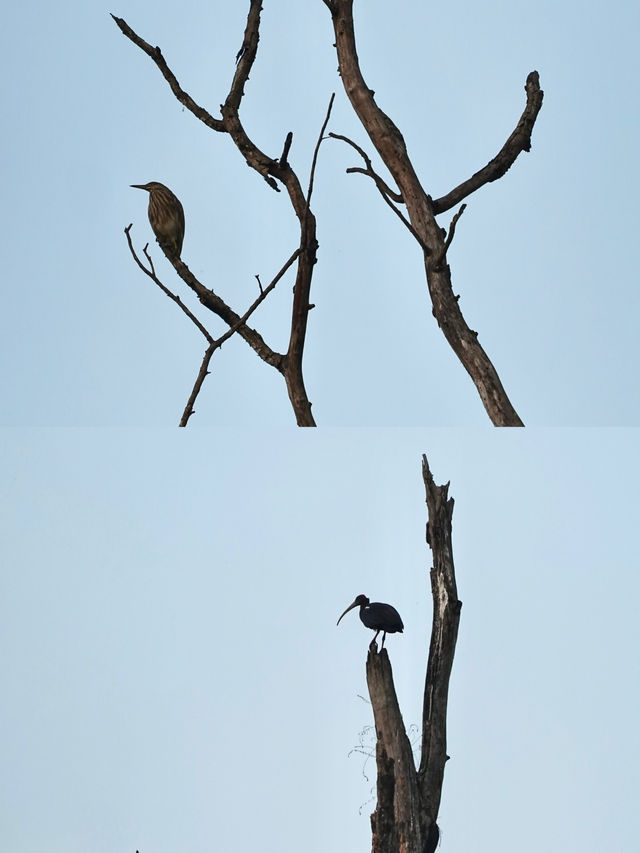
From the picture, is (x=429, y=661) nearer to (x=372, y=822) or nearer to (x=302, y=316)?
(x=372, y=822)

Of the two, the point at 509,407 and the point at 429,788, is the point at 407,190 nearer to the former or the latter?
the point at 509,407

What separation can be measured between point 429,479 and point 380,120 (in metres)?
1.02

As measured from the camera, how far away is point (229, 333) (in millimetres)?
2887

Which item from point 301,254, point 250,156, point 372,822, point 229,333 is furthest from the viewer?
point 250,156

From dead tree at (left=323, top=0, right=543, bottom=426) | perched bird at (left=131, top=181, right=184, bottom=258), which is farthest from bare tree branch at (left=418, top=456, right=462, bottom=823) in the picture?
perched bird at (left=131, top=181, right=184, bottom=258)

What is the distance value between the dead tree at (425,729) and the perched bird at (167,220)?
1.01 m

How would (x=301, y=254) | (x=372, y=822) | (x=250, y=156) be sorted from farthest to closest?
(x=250, y=156), (x=301, y=254), (x=372, y=822)

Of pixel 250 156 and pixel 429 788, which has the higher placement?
pixel 250 156

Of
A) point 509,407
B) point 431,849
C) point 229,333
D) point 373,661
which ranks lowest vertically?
point 431,849

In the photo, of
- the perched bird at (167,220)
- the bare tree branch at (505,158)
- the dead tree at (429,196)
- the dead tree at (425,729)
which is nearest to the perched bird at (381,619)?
the dead tree at (425,729)

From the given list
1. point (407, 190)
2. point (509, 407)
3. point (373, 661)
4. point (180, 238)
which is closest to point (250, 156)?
point (180, 238)

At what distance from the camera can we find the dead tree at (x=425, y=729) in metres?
2.56

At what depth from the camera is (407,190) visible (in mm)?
2975

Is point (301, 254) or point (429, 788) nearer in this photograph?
point (429, 788)
